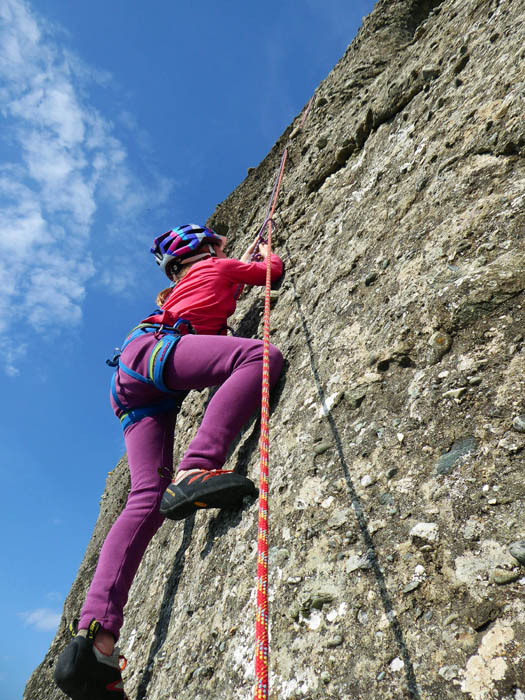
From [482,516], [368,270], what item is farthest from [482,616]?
[368,270]

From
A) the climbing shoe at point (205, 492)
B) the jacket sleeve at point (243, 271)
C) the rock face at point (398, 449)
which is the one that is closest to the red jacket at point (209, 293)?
the jacket sleeve at point (243, 271)

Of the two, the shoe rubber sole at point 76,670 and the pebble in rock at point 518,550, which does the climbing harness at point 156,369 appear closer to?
the shoe rubber sole at point 76,670

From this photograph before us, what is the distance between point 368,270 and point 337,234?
948 millimetres

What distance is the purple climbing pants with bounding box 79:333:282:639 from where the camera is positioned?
8.16ft

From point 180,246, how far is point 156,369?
1652mm

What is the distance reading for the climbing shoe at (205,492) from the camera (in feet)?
7.84

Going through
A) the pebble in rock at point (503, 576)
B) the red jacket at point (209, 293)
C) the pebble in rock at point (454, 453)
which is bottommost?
the pebble in rock at point (503, 576)

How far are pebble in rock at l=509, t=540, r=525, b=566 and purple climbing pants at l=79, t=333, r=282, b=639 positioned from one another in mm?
1656

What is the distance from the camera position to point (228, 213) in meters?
8.12

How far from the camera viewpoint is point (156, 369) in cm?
304

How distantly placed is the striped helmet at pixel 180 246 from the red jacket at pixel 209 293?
219mm

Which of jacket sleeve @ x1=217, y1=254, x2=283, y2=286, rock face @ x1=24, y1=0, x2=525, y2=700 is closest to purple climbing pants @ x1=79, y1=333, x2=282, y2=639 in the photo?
rock face @ x1=24, y1=0, x2=525, y2=700

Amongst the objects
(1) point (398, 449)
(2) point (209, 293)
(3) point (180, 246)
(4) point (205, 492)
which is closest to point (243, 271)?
(2) point (209, 293)

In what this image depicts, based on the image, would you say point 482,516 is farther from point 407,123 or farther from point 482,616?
point 407,123
